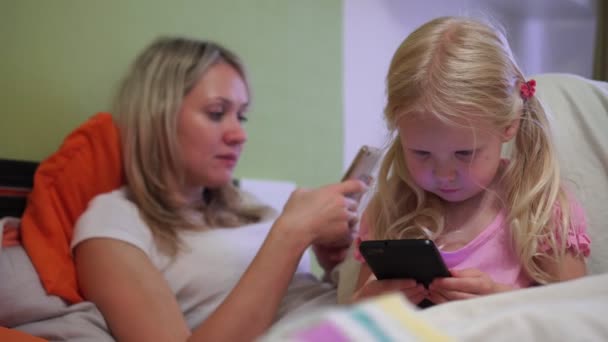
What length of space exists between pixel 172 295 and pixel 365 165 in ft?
1.37

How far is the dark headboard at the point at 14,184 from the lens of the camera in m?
1.06

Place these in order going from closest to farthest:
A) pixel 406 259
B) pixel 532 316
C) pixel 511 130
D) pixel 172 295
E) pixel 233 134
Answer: pixel 532 316
pixel 406 259
pixel 511 130
pixel 172 295
pixel 233 134

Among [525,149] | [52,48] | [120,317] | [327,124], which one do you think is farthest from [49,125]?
[525,149]

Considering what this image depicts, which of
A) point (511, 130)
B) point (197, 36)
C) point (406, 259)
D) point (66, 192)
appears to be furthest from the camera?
point (197, 36)

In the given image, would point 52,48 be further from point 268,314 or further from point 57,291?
point 268,314

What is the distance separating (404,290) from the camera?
75 centimetres

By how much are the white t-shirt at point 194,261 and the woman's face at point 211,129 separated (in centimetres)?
12

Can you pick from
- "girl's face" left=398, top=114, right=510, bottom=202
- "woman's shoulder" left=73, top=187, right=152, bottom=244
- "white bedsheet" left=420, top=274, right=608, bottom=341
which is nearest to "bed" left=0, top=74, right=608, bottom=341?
"white bedsheet" left=420, top=274, right=608, bottom=341

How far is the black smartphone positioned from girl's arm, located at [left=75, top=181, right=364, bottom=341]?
0.73ft

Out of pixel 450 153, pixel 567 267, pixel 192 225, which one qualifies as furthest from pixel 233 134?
pixel 567 267

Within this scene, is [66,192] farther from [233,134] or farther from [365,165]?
[365,165]

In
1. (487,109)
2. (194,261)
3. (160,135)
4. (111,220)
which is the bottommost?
(194,261)

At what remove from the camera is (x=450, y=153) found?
77 cm

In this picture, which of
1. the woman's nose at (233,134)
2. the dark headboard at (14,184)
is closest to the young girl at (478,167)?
the woman's nose at (233,134)
